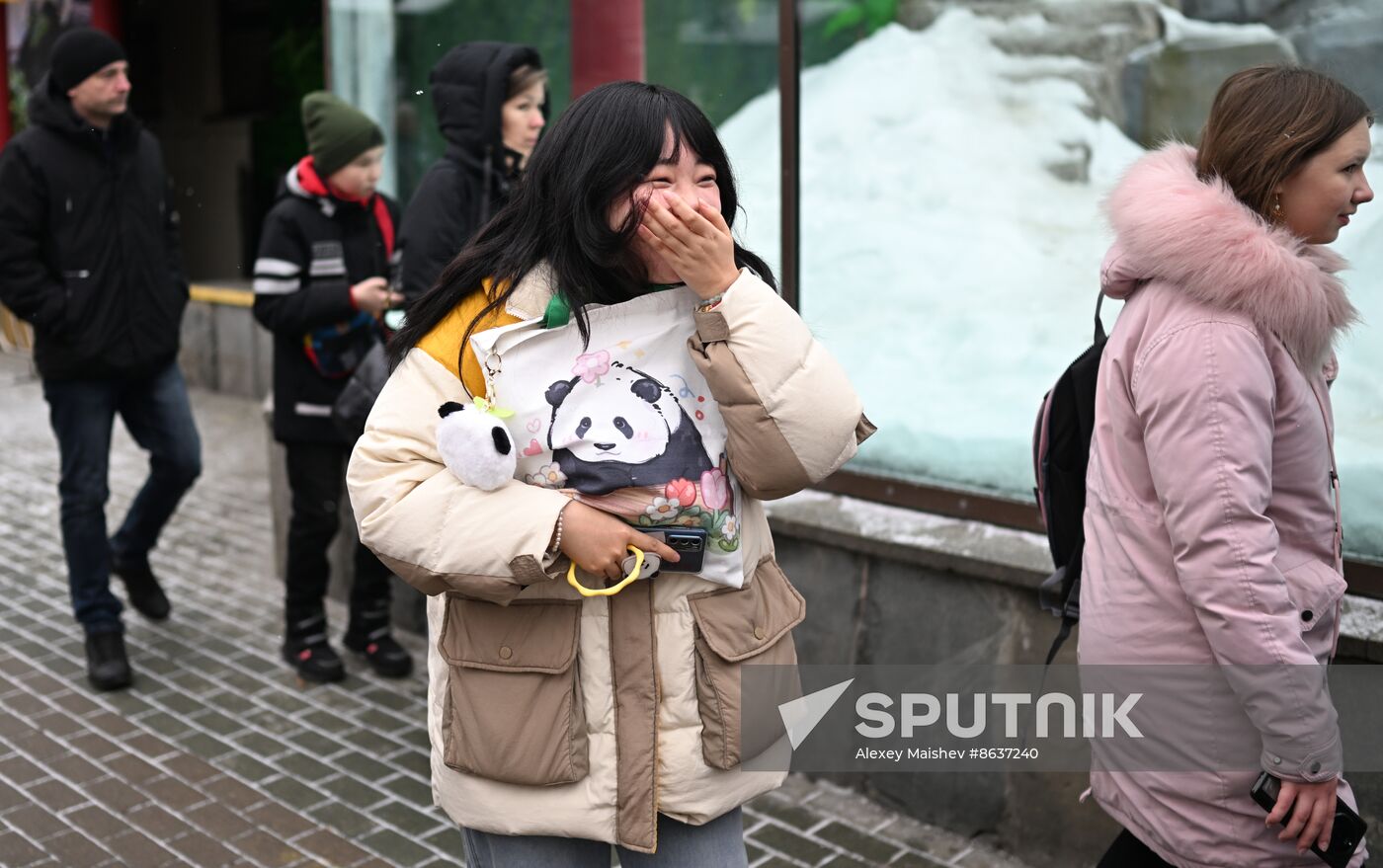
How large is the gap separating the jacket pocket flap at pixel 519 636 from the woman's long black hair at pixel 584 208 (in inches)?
16.4

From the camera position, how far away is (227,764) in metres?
4.41

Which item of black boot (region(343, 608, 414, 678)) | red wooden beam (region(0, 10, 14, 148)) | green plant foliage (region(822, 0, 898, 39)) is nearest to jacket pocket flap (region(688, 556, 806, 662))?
green plant foliage (region(822, 0, 898, 39))

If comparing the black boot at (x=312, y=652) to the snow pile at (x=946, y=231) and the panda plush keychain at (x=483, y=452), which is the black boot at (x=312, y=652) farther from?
the panda plush keychain at (x=483, y=452)

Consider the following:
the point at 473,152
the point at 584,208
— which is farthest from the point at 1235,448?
the point at 473,152

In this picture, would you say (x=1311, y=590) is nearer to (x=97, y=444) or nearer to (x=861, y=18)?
(x=861, y=18)

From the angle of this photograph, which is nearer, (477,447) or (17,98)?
(477,447)

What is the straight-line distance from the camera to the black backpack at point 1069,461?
264 centimetres

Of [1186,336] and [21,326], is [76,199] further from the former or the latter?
[1186,336]

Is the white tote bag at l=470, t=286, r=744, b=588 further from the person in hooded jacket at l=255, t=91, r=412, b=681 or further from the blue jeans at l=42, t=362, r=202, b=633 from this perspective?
the blue jeans at l=42, t=362, r=202, b=633

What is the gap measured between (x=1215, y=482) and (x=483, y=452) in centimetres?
107

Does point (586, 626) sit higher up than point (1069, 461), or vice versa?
point (1069, 461)

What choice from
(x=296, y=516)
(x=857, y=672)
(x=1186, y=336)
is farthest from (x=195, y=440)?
(x=1186, y=336)

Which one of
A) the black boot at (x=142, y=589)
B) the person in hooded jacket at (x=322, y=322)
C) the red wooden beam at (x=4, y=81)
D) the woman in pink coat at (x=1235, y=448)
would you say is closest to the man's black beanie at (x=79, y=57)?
the person in hooded jacket at (x=322, y=322)

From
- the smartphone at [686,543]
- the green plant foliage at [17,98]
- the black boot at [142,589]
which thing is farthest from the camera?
the green plant foliage at [17,98]
